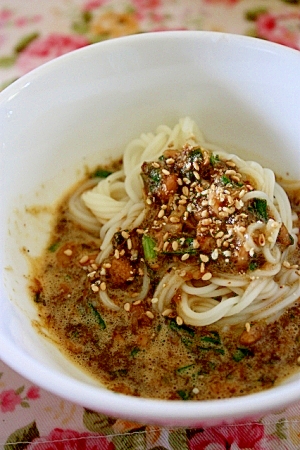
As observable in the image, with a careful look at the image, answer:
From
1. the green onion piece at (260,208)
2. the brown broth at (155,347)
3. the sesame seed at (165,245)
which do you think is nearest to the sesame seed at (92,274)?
the brown broth at (155,347)

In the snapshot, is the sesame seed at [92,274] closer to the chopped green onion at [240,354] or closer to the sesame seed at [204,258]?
the sesame seed at [204,258]

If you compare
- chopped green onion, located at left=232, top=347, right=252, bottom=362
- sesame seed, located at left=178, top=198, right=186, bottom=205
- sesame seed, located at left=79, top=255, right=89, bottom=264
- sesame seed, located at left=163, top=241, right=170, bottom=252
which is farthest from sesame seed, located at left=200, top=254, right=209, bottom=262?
sesame seed, located at left=79, top=255, right=89, bottom=264

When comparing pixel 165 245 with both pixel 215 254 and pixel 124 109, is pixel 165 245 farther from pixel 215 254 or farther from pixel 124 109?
pixel 124 109

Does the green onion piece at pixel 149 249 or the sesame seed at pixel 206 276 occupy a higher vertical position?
the green onion piece at pixel 149 249

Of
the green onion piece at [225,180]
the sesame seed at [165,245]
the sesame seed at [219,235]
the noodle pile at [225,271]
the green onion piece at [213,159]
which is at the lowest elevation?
the noodle pile at [225,271]

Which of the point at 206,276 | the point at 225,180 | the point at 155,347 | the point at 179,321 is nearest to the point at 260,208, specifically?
the point at 225,180

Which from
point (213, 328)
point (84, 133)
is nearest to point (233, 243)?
point (213, 328)

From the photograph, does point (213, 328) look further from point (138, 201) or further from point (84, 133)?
point (84, 133)
